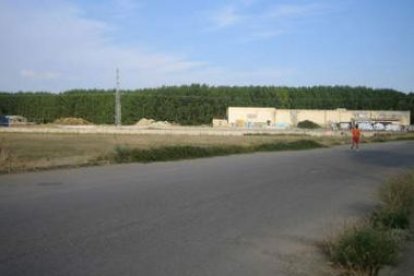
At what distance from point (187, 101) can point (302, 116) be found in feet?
77.3

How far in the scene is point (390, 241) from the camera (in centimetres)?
891

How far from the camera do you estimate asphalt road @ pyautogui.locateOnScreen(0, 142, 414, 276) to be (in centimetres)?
841

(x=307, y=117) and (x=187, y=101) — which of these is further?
(x=187, y=101)

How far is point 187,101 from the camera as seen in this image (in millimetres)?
130250

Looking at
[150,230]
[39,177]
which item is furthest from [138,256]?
[39,177]

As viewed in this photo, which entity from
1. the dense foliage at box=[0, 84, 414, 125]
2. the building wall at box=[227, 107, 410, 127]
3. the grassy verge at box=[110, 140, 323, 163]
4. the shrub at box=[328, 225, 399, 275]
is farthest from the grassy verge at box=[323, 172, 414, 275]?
the dense foliage at box=[0, 84, 414, 125]

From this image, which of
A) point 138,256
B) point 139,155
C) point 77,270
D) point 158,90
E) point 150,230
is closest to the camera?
point 77,270

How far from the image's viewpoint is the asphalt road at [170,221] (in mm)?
8406

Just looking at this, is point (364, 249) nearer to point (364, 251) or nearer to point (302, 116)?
point (364, 251)

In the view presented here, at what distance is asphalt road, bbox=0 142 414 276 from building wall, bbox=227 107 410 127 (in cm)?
9689

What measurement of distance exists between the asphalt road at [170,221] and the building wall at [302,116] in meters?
96.9

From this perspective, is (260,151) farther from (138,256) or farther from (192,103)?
(192,103)

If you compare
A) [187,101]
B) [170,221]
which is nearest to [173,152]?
[170,221]

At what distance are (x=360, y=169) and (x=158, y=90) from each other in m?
114
